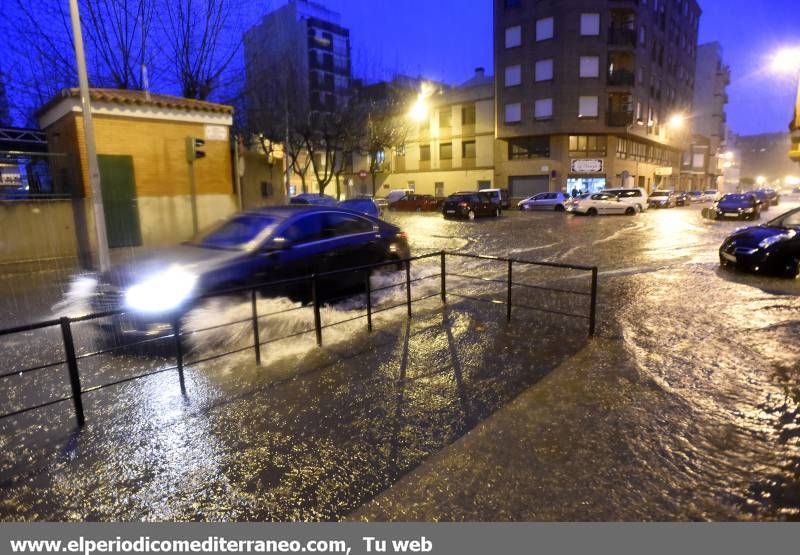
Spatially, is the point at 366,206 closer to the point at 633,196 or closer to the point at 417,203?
the point at 633,196

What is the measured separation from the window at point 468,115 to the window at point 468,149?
1.81 meters

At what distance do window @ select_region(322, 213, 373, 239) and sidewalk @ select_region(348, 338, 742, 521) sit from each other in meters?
3.95

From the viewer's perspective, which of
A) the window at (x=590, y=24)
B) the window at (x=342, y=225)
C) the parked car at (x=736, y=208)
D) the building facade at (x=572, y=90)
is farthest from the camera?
the building facade at (x=572, y=90)

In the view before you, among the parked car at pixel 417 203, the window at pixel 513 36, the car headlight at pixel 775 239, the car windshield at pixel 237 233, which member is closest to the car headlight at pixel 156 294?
the car windshield at pixel 237 233

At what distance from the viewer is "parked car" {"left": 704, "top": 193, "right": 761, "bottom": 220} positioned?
23.2m

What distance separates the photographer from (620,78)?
131 feet

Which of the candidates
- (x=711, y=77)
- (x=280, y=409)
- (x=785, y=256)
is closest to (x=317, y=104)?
(x=785, y=256)

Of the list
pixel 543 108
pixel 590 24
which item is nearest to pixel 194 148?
pixel 543 108

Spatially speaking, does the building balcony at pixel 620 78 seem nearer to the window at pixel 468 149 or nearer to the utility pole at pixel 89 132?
the window at pixel 468 149

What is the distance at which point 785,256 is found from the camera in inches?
359

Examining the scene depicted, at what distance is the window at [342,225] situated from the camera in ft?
23.7

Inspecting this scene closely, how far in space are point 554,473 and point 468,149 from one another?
44782mm

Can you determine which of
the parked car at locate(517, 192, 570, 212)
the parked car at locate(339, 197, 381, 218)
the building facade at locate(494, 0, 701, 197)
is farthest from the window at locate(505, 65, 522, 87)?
the parked car at locate(339, 197, 381, 218)

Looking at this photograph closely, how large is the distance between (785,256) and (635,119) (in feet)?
122
